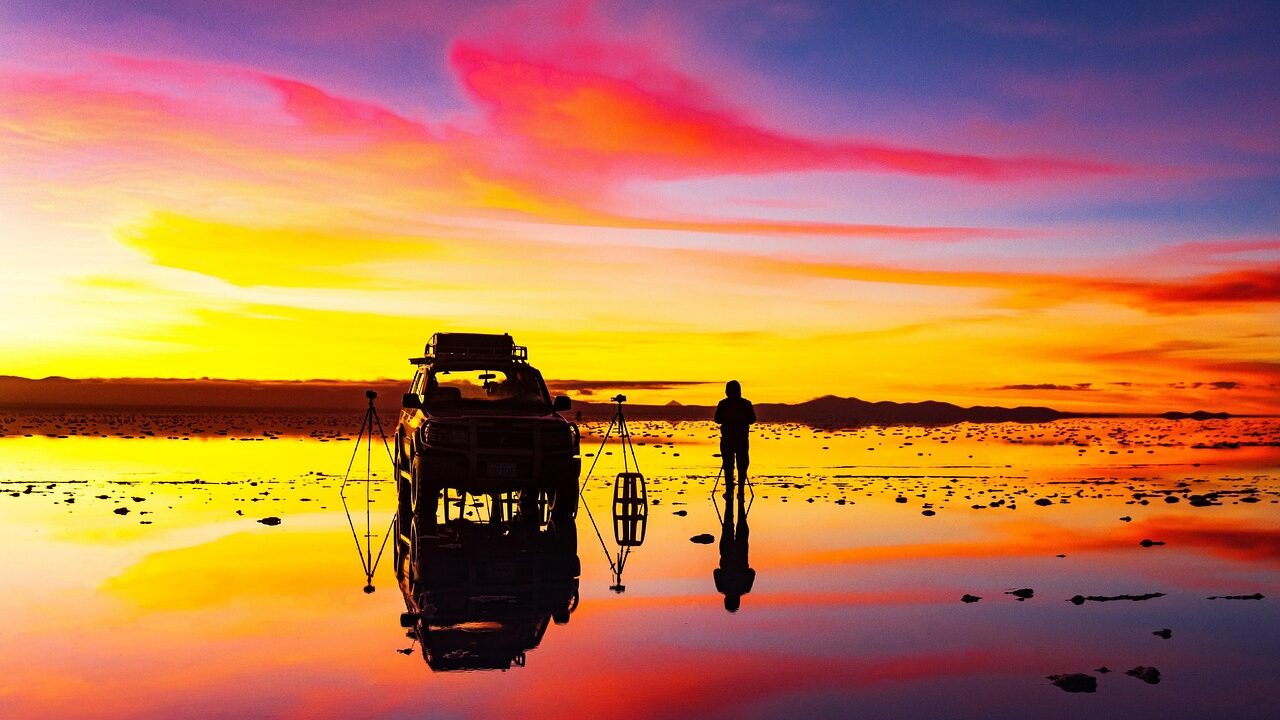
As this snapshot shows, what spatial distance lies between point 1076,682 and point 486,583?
725cm

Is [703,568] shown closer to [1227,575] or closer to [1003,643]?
[1003,643]

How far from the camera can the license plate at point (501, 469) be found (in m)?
18.8

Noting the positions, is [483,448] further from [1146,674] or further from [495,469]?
[1146,674]

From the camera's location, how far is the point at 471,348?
71.0 feet

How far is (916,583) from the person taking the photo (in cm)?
1468

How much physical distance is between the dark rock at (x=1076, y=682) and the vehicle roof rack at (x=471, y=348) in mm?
13399

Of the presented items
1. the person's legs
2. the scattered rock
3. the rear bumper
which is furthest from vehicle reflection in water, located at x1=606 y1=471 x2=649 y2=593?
the scattered rock

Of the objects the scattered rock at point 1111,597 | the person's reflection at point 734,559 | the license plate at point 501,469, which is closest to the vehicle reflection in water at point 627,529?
the person's reflection at point 734,559

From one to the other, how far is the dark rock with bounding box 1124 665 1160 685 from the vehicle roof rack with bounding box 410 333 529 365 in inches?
529

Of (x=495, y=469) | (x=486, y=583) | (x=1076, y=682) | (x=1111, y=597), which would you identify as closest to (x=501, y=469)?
(x=495, y=469)

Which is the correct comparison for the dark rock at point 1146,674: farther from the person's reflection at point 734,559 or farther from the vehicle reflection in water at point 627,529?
the vehicle reflection in water at point 627,529

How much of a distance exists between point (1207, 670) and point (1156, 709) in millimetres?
1532

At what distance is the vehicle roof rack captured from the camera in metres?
21.5

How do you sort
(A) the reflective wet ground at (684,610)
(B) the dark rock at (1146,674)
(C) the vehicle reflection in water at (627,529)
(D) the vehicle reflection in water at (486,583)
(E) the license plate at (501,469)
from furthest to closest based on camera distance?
(E) the license plate at (501,469) → (C) the vehicle reflection in water at (627,529) → (D) the vehicle reflection in water at (486,583) → (B) the dark rock at (1146,674) → (A) the reflective wet ground at (684,610)
